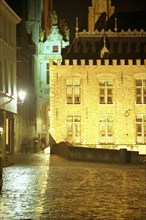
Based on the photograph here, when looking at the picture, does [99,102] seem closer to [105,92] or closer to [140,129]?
[105,92]

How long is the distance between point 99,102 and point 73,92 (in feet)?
6.12

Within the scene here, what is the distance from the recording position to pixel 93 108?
35656mm

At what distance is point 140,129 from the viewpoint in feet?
116

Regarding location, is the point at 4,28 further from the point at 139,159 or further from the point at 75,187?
the point at 75,187

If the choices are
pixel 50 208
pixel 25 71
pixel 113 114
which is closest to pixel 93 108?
pixel 113 114

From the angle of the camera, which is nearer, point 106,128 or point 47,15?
point 106,128

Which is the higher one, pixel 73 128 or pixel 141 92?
pixel 141 92

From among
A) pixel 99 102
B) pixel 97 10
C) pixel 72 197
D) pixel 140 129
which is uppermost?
pixel 97 10

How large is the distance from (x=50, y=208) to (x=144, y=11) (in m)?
36.6

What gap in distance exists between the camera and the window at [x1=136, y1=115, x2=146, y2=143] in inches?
1396

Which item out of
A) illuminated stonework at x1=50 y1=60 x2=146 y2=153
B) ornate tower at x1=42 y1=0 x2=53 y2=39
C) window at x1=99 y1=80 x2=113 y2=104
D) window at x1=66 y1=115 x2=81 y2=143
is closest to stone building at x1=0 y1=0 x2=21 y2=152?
illuminated stonework at x1=50 y1=60 x2=146 y2=153

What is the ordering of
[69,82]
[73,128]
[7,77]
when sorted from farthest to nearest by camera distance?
1. [69,82]
2. [73,128]
3. [7,77]

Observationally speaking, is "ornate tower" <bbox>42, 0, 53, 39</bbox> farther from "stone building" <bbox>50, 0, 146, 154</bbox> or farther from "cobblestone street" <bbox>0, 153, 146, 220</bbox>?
"cobblestone street" <bbox>0, 153, 146, 220</bbox>

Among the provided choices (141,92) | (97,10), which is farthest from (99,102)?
(97,10)
